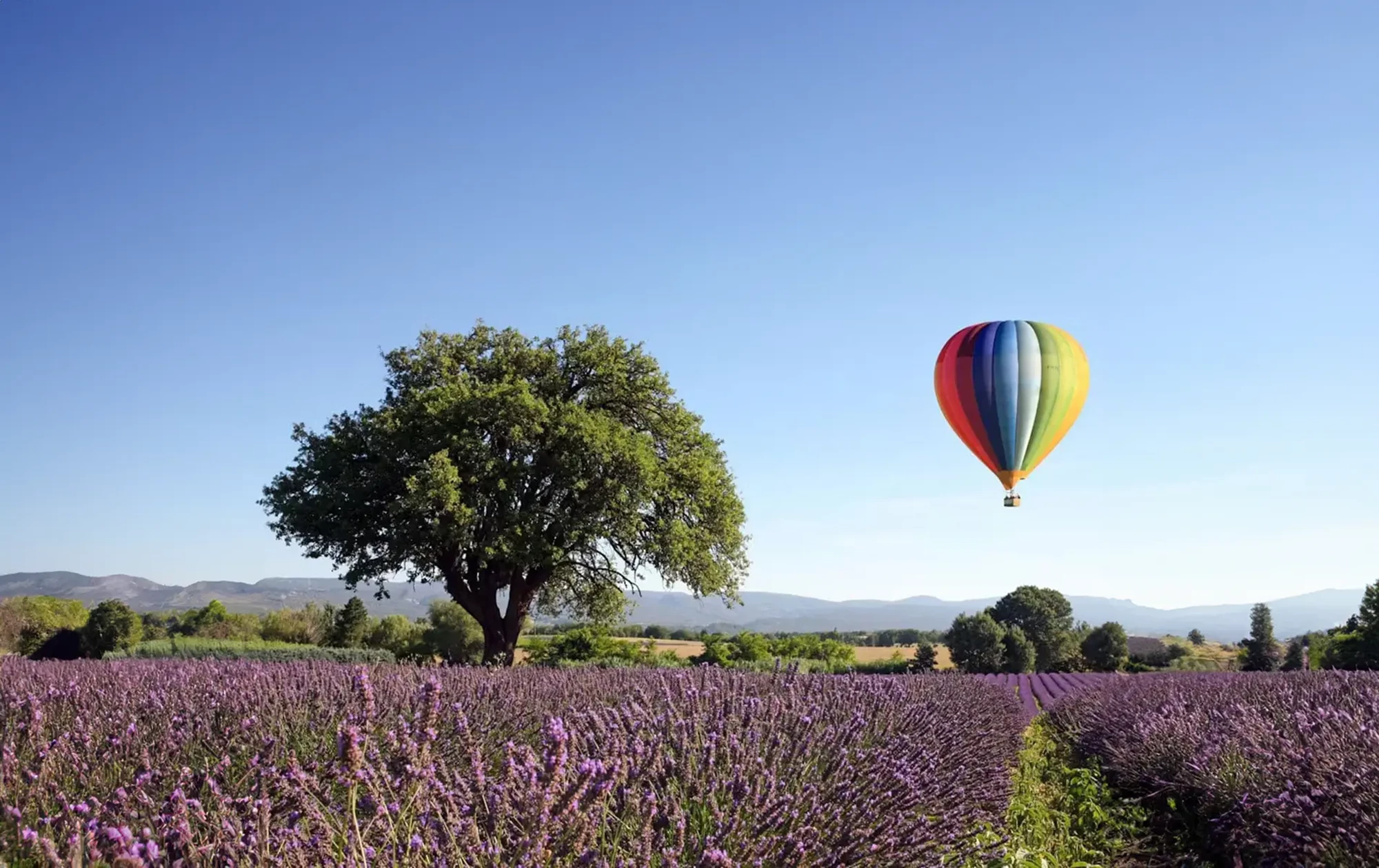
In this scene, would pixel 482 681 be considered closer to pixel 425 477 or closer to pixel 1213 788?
pixel 1213 788

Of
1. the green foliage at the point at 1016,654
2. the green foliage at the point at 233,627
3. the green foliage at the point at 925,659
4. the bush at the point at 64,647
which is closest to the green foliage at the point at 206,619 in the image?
the green foliage at the point at 233,627

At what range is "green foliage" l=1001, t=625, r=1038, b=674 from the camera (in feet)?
119

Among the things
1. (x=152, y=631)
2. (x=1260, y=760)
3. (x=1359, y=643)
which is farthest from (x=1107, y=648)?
(x=152, y=631)

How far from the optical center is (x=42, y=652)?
3034 centimetres

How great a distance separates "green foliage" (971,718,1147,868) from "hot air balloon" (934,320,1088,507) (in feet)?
35.8

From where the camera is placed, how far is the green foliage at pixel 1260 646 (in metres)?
32.8

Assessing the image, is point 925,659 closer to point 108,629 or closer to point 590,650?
point 590,650

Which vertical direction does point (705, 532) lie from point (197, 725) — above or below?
above

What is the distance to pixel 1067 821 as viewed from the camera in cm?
548

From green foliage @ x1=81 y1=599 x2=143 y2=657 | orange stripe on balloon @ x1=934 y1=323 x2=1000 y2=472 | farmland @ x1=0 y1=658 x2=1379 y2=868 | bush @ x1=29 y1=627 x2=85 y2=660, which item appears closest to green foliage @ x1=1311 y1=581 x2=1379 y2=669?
orange stripe on balloon @ x1=934 y1=323 x2=1000 y2=472

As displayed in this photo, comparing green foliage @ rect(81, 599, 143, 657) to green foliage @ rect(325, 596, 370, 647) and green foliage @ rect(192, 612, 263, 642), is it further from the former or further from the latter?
green foliage @ rect(325, 596, 370, 647)

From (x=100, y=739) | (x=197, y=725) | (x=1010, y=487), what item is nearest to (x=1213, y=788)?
(x=197, y=725)

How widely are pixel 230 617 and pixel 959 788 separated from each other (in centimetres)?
3799

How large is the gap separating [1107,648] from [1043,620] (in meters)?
5.60
